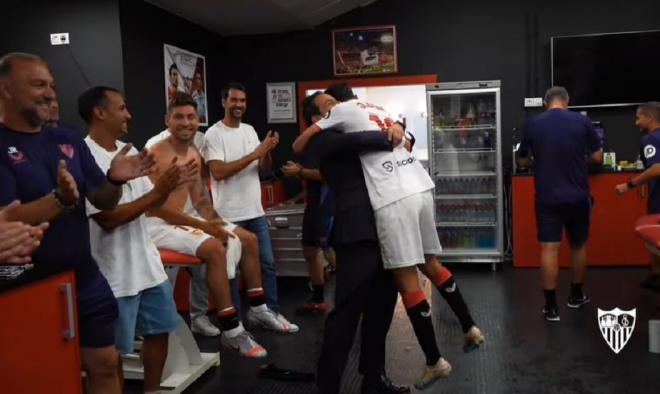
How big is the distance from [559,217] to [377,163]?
2253 millimetres

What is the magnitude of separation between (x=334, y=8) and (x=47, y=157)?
527 cm

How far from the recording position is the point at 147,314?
2871 millimetres

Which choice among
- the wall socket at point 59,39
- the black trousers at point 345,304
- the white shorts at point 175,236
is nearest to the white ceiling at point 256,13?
the wall socket at point 59,39

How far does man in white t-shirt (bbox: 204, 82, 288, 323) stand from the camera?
4254 millimetres

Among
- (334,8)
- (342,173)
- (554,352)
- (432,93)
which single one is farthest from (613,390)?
(334,8)

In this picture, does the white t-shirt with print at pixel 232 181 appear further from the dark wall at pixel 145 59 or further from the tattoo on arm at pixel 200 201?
the dark wall at pixel 145 59

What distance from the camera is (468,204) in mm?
6895

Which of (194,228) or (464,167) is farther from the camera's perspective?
(464,167)

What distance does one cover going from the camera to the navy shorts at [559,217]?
4453 mm

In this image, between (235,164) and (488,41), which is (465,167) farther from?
(235,164)

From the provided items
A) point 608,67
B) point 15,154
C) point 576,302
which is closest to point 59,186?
point 15,154

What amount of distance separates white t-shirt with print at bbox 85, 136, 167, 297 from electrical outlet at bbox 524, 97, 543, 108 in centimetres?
523

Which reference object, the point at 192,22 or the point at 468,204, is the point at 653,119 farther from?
the point at 192,22

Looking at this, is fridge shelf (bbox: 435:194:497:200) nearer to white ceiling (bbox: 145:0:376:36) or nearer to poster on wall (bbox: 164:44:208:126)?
white ceiling (bbox: 145:0:376:36)
